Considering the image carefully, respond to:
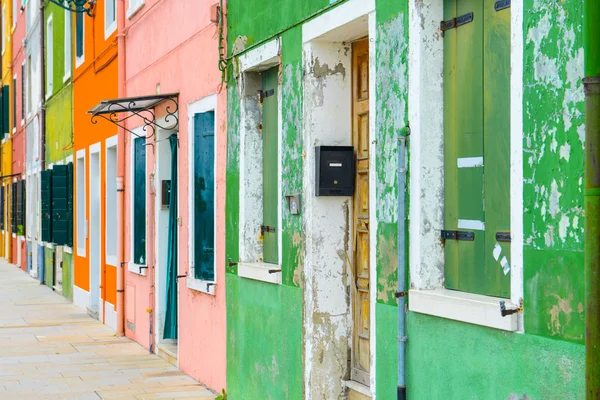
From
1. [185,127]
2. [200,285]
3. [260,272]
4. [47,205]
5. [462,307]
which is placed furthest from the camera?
[47,205]

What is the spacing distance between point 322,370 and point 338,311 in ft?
1.41

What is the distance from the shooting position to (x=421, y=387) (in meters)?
5.57

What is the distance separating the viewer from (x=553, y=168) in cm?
443

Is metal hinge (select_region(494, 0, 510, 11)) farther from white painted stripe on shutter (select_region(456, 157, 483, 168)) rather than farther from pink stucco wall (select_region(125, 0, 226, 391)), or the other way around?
pink stucco wall (select_region(125, 0, 226, 391))

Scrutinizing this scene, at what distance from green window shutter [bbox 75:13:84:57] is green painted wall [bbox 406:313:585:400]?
14156mm

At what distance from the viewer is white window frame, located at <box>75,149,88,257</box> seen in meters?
18.2

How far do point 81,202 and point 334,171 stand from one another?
40.9ft

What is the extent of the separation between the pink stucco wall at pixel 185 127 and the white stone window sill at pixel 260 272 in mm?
892

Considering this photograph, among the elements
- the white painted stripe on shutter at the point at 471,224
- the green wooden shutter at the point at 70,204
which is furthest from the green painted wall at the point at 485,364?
the green wooden shutter at the point at 70,204

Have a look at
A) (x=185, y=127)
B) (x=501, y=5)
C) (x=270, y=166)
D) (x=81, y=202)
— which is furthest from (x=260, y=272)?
(x=81, y=202)

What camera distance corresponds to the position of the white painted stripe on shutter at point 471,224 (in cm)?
530

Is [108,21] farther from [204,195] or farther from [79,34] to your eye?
[204,195]

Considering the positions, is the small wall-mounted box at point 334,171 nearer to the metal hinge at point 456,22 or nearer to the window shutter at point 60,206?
the metal hinge at point 456,22

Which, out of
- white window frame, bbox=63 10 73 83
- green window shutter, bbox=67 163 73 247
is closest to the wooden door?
green window shutter, bbox=67 163 73 247
